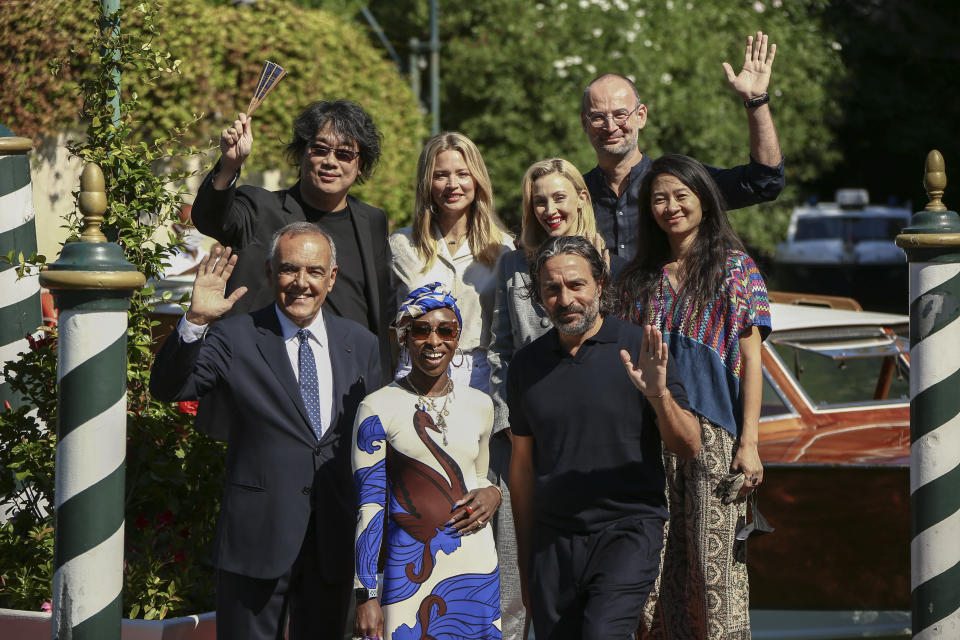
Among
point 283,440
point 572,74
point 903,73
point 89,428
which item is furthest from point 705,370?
point 903,73

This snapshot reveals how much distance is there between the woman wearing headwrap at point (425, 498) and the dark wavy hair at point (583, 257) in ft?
1.11

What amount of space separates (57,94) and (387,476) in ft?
20.4

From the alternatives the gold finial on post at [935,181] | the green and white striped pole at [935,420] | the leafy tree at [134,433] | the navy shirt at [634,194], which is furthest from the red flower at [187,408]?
the gold finial on post at [935,181]

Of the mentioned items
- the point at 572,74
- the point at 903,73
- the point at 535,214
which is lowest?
the point at 535,214

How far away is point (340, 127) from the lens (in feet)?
16.6

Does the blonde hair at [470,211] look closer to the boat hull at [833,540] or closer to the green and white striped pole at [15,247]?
the boat hull at [833,540]

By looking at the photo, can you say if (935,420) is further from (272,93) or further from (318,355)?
(272,93)

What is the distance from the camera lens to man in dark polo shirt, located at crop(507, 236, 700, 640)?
161 inches

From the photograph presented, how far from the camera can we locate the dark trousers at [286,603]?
13.7ft

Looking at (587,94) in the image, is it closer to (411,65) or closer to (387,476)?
(387,476)

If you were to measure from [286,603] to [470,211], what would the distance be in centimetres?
173

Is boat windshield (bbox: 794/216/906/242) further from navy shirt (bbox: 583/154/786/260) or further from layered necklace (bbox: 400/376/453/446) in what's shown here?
layered necklace (bbox: 400/376/453/446)

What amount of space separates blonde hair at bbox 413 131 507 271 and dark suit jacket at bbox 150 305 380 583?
3.12 ft

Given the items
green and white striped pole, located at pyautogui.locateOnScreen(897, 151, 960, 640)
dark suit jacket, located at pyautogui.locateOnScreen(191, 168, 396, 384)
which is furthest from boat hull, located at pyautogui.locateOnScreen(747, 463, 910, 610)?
dark suit jacket, located at pyautogui.locateOnScreen(191, 168, 396, 384)
